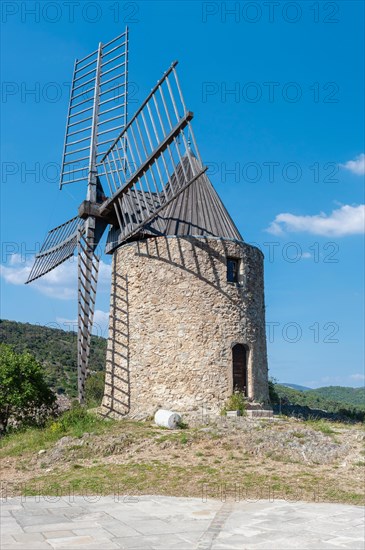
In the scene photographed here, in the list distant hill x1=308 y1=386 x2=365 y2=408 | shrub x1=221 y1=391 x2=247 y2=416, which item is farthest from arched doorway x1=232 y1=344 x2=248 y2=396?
distant hill x1=308 y1=386 x2=365 y2=408

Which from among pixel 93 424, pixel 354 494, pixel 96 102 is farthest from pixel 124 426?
pixel 96 102

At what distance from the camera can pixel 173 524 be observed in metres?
6.38

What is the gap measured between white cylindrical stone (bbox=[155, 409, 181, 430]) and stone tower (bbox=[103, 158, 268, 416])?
93cm

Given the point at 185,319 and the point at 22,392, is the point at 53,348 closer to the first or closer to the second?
the point at 22,392

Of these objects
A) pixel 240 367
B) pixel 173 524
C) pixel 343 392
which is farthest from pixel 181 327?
pixel 343 392

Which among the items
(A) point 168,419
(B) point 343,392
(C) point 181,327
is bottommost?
(B) point 343,392

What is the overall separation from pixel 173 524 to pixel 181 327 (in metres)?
8.13

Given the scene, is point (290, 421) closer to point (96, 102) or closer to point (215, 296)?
point (215, 296)

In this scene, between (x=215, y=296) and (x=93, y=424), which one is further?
(x=215, y=296)

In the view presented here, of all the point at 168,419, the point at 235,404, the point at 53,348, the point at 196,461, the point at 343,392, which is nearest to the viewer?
the point at 196,461

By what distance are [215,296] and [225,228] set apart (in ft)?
7.98

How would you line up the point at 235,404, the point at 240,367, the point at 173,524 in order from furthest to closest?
the point at 240,367 → the point at 235,404 → the point at 173,524

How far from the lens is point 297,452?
1067cm

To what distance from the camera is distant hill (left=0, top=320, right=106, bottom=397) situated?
102ft
